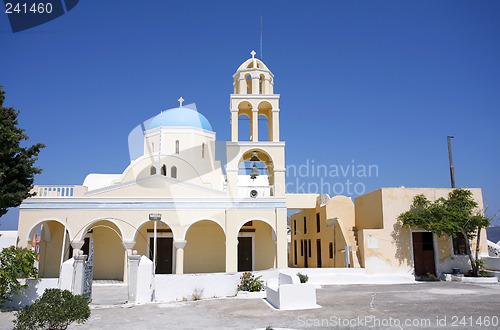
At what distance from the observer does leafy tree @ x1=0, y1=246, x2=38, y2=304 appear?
11.3 m

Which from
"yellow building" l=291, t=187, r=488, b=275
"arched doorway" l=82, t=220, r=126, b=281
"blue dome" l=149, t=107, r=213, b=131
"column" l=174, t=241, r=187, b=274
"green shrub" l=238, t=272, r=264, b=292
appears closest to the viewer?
"green shrub" l=238, t=272, r=264, b=292

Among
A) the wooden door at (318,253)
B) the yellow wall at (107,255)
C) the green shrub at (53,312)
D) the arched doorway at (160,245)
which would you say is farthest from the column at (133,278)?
the wooden door at (318,253)

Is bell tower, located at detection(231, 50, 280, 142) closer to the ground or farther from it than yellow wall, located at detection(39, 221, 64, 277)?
farther from it

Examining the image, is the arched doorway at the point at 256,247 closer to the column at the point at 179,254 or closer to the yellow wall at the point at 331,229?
the yellow wall at the point at 331,229

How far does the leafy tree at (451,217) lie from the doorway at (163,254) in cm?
1091

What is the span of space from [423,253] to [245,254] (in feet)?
27.2

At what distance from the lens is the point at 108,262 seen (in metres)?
20.1

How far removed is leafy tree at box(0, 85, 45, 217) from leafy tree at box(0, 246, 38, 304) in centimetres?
330

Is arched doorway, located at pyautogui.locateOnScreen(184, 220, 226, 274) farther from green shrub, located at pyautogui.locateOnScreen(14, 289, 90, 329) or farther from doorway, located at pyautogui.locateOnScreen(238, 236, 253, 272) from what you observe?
green shrub, located at pyautogui.locateOnScreen(14, 289, 90, 329)

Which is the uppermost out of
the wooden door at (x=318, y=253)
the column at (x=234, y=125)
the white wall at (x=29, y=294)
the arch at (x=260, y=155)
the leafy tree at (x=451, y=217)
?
the column at (x=234, y=125)

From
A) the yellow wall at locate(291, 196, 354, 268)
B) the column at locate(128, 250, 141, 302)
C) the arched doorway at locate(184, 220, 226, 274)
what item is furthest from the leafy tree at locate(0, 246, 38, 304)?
the yellow wall at locate(291, 196, 354, 268)

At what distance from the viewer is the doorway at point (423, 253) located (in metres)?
18.5

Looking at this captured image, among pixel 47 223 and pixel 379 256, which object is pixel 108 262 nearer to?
pixel 47 223

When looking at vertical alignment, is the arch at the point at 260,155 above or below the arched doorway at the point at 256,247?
above
